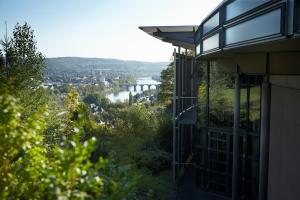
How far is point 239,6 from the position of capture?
6691 mm

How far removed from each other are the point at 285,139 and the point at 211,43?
3.06m

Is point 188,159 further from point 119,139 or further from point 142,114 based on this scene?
point 142,114

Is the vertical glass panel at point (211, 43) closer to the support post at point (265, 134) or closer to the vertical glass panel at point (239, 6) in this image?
the vertical glass panel at point (239, 6)

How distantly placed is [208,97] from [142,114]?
46.3 ft

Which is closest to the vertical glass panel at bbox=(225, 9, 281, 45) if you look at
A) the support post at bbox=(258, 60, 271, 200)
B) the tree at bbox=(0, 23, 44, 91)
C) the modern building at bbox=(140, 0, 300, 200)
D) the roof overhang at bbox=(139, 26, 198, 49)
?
the modern building at bbox=(140, 0, 300, 200)

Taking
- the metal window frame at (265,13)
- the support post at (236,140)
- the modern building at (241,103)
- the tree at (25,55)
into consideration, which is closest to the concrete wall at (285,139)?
the modern building at (241,103)

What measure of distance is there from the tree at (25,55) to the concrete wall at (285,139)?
13298 mm

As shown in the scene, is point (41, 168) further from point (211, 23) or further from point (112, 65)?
point (112, 65)

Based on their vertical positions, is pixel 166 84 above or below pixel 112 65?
below

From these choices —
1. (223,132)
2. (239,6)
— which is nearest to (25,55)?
(223,132)

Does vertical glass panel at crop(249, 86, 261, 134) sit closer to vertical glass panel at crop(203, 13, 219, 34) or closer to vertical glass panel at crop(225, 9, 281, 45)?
vertical glass panel at crop(203, 13, 219, 34)

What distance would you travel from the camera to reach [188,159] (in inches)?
744

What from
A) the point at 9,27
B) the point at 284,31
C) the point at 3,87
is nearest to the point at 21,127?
the point at 3,87

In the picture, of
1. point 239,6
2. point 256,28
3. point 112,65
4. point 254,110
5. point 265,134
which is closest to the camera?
point 256,28
